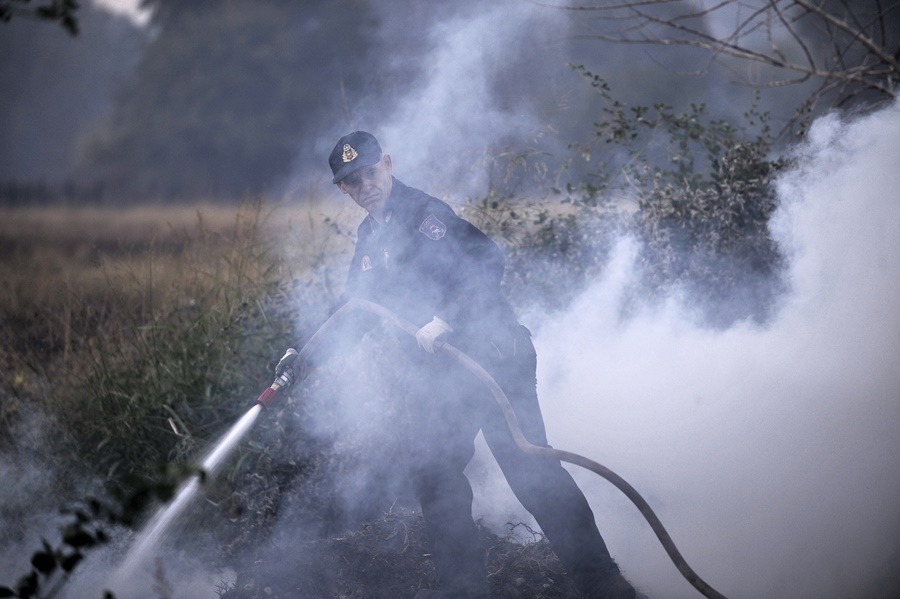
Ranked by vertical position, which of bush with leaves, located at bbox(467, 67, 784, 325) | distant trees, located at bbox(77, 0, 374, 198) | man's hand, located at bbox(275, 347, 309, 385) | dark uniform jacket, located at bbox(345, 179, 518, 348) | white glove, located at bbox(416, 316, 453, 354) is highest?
distant trees, located at bbox(77, 0, 374, 198)

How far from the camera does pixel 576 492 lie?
134 inches

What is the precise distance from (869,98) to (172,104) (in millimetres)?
10980

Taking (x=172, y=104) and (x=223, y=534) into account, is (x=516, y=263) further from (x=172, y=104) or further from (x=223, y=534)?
(x=172, y=104)

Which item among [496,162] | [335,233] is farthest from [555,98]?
[335,233]

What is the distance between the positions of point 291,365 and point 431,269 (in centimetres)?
84

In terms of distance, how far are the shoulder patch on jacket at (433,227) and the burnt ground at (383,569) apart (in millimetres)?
1655

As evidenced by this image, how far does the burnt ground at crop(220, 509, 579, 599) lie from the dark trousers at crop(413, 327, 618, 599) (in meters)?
0.37

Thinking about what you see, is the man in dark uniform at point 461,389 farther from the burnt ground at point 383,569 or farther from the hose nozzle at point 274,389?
the burnt ground at point 383,569

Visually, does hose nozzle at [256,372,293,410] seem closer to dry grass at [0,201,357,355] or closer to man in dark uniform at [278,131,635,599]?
man in dark uniform at [278,131,635,599]

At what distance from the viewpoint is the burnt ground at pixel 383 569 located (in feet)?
12.4

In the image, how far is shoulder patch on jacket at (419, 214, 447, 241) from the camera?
3.65m

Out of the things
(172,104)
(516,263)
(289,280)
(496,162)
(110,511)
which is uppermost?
(172,104)

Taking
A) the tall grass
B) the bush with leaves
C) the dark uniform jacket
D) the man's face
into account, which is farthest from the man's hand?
the bush with leaves

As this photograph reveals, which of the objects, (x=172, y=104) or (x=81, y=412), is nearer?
(x=81, y=412)
